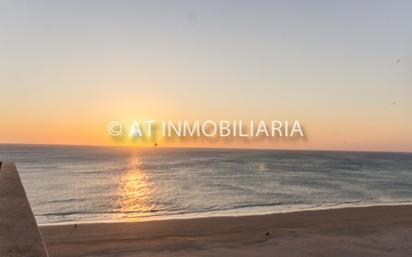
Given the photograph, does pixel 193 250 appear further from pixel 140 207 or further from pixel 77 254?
pixel 140 207

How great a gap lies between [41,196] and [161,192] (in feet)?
27.6

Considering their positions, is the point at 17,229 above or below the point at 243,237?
above

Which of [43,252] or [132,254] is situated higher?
[43,252]

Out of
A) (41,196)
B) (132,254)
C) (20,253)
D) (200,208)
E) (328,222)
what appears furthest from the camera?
(41,196)

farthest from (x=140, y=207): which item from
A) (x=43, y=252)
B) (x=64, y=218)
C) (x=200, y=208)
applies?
(x=43, y=252)

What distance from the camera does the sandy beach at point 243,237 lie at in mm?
10617

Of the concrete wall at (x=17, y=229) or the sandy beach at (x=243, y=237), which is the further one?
the sandy beach at (x=243, y=237)

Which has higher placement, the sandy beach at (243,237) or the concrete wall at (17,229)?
the concrete wall at (17,229)

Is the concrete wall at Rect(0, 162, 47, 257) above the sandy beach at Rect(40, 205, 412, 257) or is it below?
above

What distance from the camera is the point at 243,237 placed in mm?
12531

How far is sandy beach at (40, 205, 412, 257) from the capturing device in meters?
10.6

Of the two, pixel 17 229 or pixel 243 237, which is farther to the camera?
pixel 243 237

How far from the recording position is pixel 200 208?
79.3 feet

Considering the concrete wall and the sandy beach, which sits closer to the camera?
the concrete wall
